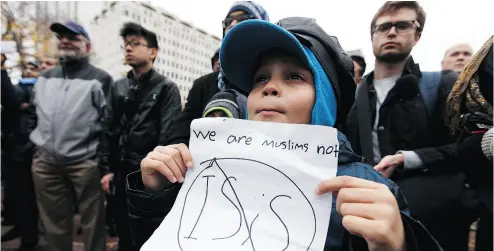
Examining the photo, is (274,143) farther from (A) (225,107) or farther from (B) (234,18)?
(B) (234,18)

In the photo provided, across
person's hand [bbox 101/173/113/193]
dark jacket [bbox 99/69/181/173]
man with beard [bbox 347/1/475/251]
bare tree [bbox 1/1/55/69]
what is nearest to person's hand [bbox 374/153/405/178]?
man with beard [bbox 347/1/475/251]

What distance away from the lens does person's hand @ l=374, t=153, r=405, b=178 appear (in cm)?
150

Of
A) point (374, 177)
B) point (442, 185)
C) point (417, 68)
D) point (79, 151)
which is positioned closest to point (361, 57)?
point (417, 68)

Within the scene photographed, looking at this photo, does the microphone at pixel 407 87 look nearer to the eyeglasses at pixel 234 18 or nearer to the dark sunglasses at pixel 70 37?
the eyeglasses at pixel 234 18

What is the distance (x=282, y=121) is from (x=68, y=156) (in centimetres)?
212

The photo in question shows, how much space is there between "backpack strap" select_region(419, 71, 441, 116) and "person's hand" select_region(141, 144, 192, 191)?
4.09ft

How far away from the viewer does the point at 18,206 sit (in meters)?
3.31

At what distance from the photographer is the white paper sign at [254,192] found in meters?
0.69

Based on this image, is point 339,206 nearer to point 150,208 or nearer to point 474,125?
point 150,208

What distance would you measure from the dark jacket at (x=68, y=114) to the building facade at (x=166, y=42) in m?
33.8

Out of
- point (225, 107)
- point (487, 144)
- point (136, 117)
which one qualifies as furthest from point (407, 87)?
point (136, 117)

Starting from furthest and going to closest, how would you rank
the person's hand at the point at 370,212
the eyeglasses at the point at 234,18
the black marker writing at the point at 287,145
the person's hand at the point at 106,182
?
the person's hand at the point at 106,182 → the eyeglasses at the point at 234,18 → the black marker writing at the point at 287,145 → the person's hand at the point at 370,212

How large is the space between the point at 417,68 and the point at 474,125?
0.51 meters

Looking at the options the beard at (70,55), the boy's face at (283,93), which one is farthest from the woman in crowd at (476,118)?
the beard at (70,55)
